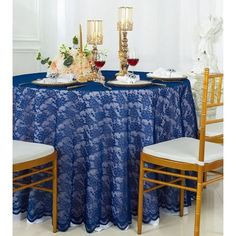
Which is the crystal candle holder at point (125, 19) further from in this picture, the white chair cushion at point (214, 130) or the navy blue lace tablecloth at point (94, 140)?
the white chair cushion at point (214, 130)

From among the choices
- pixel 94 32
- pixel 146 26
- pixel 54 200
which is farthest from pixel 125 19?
pixel 146 26

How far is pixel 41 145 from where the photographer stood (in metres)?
2.63

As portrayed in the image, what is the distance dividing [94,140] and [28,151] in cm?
36

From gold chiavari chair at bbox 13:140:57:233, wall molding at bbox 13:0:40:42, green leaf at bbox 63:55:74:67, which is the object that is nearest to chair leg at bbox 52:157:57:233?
gold chiavari chair at bbox 13:140:57:233

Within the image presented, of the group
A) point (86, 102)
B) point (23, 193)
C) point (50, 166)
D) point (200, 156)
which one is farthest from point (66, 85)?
point (200, 156)

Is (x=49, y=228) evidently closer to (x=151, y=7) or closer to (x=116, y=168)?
(x=116, y=168)

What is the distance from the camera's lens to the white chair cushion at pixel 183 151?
247 cm

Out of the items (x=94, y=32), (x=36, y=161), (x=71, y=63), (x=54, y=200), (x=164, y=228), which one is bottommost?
(x=164, y=228)

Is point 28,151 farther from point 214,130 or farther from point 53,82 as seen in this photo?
point 214,130

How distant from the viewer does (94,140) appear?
262cm

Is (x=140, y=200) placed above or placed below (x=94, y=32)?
below

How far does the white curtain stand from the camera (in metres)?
5.02

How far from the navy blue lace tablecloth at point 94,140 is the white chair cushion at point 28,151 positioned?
0.35 ft

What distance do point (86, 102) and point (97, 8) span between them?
2887mm
